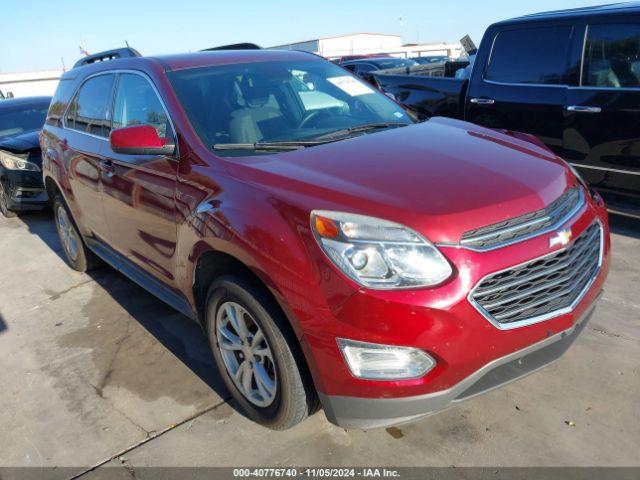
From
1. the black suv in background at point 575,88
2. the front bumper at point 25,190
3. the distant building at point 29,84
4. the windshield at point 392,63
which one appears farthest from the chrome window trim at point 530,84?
the distant building at point 29,84

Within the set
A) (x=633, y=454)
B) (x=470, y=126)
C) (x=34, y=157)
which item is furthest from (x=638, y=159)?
(x=34, y=157)

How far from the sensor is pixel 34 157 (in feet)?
23.1

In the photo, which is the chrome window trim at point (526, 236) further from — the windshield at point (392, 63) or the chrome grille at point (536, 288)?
the windshield at point (392, 63)

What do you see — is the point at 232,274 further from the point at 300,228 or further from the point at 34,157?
the point at 34,157

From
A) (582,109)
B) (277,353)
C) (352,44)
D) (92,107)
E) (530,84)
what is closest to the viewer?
(277,353)

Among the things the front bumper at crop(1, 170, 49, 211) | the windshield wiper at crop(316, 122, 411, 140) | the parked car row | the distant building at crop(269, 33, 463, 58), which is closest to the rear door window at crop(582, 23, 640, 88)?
the parked car row

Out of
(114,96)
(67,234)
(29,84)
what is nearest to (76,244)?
(67,234)

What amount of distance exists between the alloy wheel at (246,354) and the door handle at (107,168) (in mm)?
1434

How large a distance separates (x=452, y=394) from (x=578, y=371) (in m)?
1.27

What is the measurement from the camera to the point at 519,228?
2.20 metres

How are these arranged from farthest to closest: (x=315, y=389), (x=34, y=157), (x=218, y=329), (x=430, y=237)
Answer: (x=34, y=157) → (x=218, y=329) → (x=315, y=389) → (x=430, y=237)

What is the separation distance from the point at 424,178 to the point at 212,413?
1650mm

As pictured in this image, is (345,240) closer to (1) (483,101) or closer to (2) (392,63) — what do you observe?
(1) (483,101)

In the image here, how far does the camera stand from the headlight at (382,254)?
2049mm
